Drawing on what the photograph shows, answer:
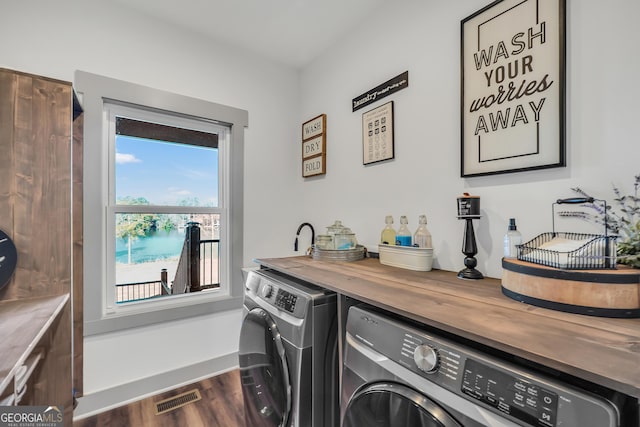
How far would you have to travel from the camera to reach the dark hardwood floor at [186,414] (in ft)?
5.49

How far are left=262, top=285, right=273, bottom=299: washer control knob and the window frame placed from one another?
3.11 feet

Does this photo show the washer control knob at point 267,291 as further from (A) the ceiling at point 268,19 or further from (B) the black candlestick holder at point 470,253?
(A) the ceiling at point 268,19

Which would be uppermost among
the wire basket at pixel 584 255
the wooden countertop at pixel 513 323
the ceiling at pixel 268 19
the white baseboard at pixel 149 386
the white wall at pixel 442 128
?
the ceiling at pixel 268 19

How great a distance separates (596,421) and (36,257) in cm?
196

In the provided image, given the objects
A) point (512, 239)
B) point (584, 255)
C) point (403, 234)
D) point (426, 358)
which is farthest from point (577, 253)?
point (403, 234)

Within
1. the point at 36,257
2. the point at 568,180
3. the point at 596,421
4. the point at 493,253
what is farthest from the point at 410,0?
the point at 36,257

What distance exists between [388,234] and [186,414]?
5.50ft

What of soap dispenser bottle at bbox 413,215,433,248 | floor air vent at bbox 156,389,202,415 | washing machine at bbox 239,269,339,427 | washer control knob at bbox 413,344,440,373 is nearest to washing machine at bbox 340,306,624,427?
washer control knob at bbox 413,344,440,373

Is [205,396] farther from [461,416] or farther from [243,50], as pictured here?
[243,50]

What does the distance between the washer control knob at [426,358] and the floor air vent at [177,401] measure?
5.94ft

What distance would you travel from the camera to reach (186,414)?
1.75 metres

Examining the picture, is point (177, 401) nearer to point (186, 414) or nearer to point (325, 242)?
point (186, 414)

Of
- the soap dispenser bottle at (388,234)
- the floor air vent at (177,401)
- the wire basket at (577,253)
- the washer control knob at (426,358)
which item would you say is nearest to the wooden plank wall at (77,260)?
the floor air vent at (177,401)

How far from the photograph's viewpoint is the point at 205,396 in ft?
6.30
